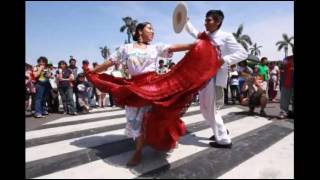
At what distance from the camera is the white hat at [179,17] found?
198 inches

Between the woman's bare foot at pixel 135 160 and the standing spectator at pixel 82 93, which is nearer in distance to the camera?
the woman's bare foot at pixel 135 160

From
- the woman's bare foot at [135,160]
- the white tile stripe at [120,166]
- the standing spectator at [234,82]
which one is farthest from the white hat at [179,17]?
the standing spectator at [234,82]

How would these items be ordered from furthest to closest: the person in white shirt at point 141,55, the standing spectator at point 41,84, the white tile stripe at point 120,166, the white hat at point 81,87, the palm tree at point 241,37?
the palm tree at point 241,37, the white hat at point 81,87, the standing spectator at point 41,84, the person in white shirt at point 141,55, the white tile stripe at point 120,166

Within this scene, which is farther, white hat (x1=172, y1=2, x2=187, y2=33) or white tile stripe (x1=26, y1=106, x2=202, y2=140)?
white tile stripe (x1=26, y1=106, x2=202, y2=140)

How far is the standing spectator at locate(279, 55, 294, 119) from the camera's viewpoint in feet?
28.7

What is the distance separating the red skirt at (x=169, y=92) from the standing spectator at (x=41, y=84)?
5.35 meters

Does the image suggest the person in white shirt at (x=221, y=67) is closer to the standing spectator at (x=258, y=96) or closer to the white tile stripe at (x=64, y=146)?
the white tile stripe at (x=64, y=146)

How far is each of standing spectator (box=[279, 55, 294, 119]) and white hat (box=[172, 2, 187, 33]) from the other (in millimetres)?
4541

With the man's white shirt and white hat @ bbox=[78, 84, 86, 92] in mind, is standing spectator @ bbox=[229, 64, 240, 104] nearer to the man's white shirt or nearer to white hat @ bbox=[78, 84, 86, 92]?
white hat @ bbox=[78, 84, 86, 92]

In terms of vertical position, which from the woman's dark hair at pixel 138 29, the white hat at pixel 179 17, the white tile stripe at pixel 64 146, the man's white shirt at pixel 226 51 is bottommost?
the white tile stripe at pixel 64 146

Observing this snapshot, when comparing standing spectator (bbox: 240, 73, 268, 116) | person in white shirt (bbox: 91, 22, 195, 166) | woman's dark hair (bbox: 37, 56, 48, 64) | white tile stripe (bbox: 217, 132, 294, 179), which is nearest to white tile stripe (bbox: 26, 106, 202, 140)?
person in white shirt (bbox: 91, 22, 195, 166)
